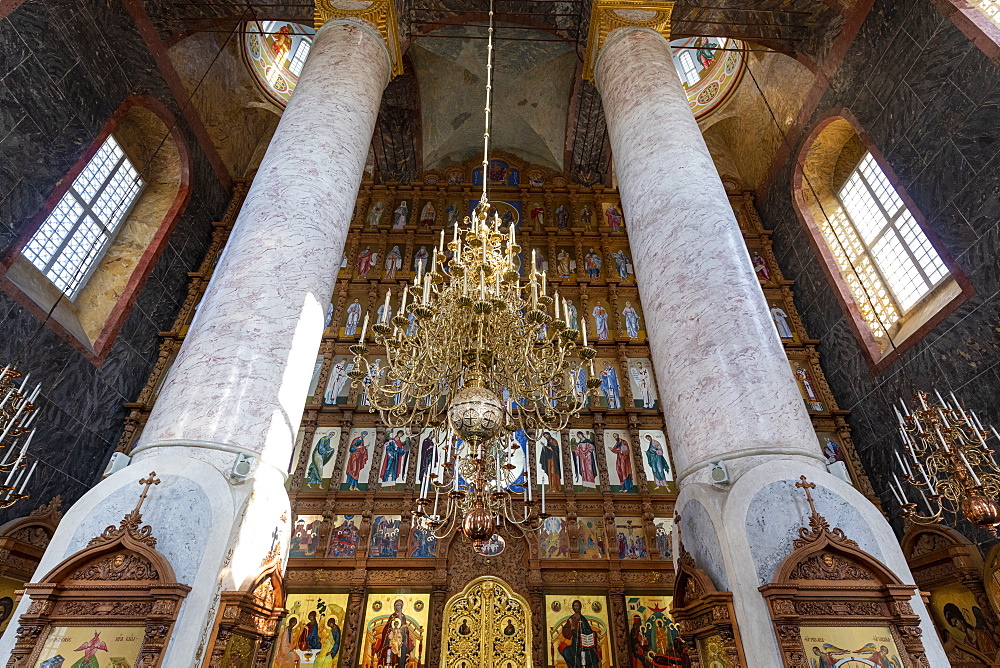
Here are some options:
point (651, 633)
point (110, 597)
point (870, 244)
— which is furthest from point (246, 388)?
point (870, 244)

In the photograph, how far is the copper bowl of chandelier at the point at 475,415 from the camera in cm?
412

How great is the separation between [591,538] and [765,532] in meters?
5.16

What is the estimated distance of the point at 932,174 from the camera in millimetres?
7684

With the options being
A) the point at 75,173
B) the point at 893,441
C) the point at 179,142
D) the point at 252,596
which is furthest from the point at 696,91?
the point at 252,596

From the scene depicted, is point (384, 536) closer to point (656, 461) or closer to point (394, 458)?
point (394, 458)

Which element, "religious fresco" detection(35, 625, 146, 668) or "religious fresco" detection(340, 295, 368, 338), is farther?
"religious fresco" detection(340, 295, 368, 338)

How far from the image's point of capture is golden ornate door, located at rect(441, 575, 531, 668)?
23.1 feet

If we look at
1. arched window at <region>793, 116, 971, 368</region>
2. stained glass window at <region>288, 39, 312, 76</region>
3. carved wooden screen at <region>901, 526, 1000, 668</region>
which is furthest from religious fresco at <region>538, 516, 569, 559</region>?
stained glass window at <region>288, 39, 312, 76</region>

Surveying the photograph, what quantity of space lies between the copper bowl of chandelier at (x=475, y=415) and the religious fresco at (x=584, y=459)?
4880 mm

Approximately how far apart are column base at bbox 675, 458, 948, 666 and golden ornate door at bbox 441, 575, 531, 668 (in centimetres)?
445

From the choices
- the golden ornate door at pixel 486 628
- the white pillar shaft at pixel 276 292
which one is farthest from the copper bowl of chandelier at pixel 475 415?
the golden ornate door at pixel 486 628

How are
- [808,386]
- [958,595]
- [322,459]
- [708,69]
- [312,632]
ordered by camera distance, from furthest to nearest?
[708,69], [808,386], [322,459], [312,632], [958,595]

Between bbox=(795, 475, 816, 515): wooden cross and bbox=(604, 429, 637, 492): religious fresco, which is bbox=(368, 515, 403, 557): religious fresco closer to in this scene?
bbox=(604, 429, 637, 492): religious fresco

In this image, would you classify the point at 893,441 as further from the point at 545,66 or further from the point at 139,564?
the point at 545,66
